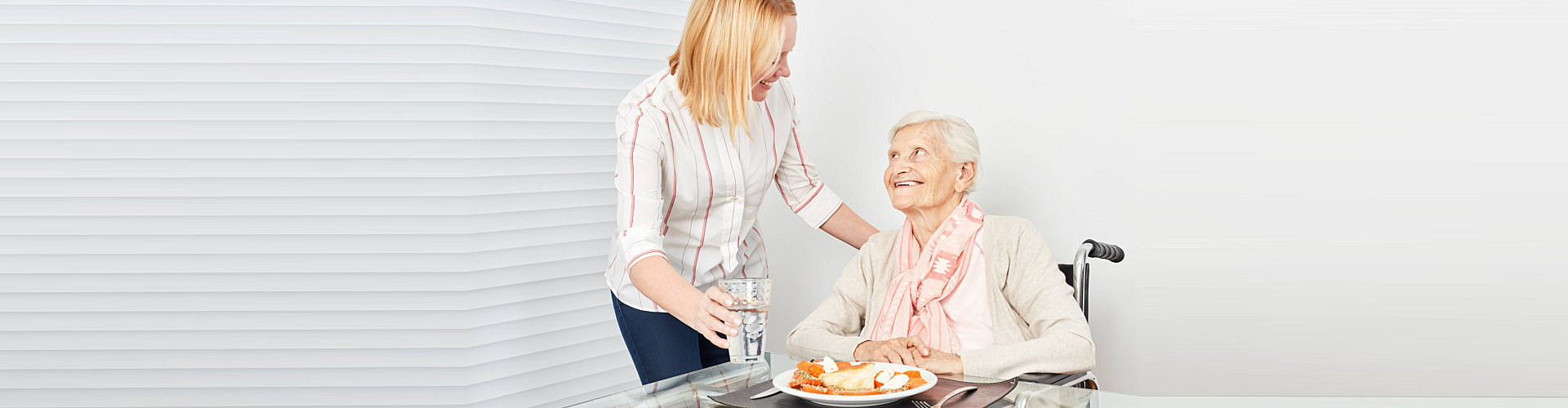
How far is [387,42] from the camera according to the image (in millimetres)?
2293

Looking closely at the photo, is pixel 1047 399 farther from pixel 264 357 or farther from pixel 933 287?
pixel 264 357

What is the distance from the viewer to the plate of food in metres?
1.30

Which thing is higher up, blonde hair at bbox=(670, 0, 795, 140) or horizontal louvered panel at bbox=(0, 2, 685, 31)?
horizontal louvered panel at bbox=(0, 2, 685, 31)

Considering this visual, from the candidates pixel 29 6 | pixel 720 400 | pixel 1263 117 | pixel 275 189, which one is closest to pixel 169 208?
pixel 275 189

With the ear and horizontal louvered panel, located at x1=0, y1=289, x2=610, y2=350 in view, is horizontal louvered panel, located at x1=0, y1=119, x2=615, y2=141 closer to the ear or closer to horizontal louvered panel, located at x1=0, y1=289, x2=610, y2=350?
horizontal louvered panel, located at x1=0, y1=289, x2=610, y2=350

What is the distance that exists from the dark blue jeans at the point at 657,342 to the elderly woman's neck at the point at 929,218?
0.49 m

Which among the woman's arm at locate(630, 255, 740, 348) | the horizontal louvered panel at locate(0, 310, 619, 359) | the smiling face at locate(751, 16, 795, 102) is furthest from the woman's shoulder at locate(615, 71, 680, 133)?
the horizontal louvered panel at locate(0, 310, 619, 359)

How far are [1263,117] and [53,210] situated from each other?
2.57 meters

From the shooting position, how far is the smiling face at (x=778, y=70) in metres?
1.79

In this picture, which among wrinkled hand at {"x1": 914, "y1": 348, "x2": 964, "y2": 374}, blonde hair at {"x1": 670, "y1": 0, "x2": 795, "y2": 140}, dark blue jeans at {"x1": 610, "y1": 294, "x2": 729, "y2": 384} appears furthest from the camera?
dark blue jeans at {"x1": 610, "y1": 294, "x2": 729, "y2": 384}

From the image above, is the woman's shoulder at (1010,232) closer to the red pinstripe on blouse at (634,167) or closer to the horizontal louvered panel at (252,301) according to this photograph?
the red pinstripe on blouse at (634,167)

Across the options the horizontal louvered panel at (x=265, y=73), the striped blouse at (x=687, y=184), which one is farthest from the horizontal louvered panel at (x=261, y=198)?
the striped blouse at (x=687, y=184)

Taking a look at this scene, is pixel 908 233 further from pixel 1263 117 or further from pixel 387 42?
pixel 387 42

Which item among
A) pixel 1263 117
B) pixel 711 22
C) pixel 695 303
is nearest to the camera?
pixel 695 303
